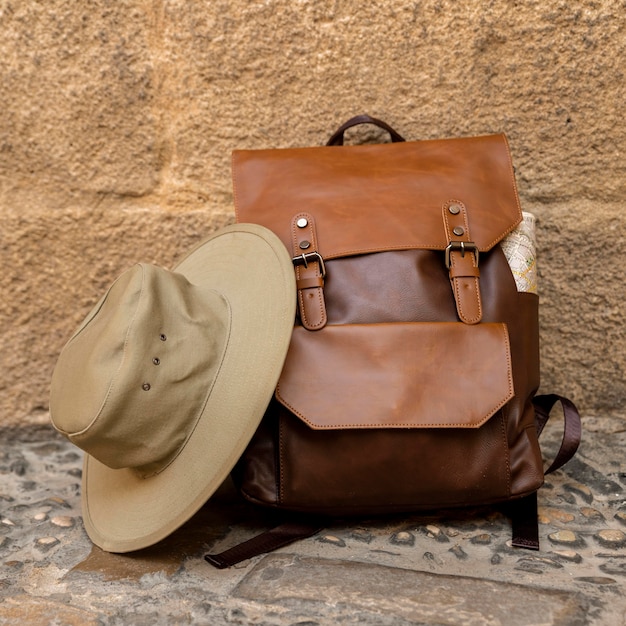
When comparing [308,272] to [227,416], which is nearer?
[227,416]

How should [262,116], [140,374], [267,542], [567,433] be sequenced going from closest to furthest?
[140,374], [267,542], [567,433], [262,116]

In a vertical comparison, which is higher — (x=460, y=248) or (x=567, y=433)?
(x=460, y=248)

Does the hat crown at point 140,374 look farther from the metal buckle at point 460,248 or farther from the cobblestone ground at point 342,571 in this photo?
the metal buckle at point 460,248

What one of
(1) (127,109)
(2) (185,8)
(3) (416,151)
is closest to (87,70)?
(1) (127,109)

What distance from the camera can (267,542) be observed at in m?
1.24

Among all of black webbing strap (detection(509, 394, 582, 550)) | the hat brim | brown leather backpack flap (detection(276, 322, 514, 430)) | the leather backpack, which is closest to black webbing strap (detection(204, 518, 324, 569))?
the leather backpack

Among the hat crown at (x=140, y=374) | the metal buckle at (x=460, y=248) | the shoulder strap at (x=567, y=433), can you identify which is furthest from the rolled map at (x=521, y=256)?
the hat crown at (x=140, y=374)

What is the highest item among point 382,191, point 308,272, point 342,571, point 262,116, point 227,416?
point 262,116

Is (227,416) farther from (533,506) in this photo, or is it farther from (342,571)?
(533,506)

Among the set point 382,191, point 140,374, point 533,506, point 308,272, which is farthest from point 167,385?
point 533,506

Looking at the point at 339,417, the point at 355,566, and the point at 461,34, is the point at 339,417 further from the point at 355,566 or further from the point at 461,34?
the point at 461,34

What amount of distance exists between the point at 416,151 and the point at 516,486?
2.30ft

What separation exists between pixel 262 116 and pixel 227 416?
828mm

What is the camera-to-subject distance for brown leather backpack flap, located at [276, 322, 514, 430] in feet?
3.87
